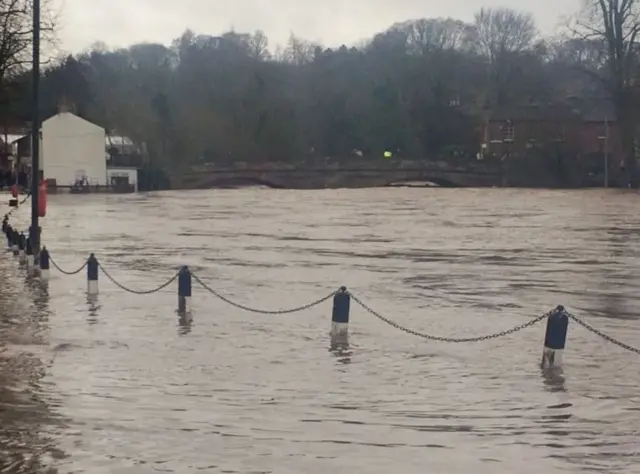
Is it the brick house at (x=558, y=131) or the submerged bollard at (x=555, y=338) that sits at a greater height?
the brick house at (x=558, y=131)

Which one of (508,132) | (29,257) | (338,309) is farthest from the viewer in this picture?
(508,132)

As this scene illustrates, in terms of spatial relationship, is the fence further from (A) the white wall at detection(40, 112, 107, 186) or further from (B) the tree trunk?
(A) the white wall at detection(40, 112, 107, 186)

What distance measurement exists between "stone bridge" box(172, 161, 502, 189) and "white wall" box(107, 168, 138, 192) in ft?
17.5

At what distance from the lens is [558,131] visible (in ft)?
356

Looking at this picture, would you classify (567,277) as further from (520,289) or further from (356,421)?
(356,421)

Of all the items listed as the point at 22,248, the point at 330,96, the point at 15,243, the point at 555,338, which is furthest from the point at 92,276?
the point at 330,96

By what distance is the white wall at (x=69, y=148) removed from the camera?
96.0m

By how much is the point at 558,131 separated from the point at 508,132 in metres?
9.30

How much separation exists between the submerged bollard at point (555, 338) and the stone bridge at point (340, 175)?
96074 millimetres

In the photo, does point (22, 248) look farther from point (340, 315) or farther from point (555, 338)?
point (555, 338)

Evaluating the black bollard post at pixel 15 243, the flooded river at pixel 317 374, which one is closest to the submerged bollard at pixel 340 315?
the flooded river at pixel 317 374

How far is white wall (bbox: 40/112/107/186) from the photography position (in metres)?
96.0

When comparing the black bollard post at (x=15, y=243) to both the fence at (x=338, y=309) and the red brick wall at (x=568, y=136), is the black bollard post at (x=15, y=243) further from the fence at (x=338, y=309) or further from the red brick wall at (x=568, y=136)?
the red brick wall at (x=568, y=136)

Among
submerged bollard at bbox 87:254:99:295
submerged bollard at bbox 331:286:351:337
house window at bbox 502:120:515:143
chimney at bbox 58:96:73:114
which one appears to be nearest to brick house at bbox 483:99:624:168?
house window at bbox 502:120:515:143
